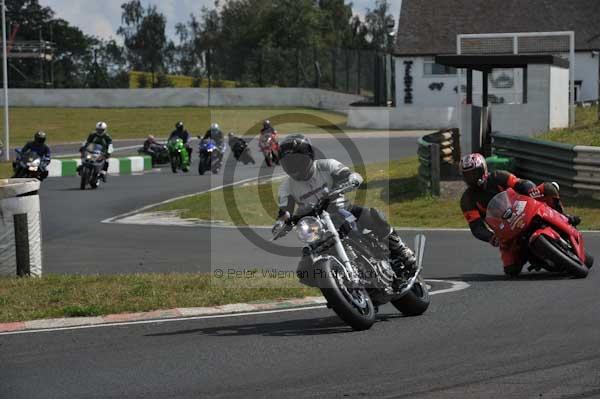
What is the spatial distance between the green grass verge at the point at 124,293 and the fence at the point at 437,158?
8.78 metres

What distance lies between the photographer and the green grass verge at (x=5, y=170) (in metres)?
32.0

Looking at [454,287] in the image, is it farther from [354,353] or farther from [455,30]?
[455,30]

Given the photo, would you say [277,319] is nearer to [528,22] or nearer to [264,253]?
[264,253]

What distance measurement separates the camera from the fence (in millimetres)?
20250

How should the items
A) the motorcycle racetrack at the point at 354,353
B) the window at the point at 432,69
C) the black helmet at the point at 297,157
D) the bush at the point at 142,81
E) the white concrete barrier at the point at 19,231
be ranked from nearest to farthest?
the motorcycle racetrack at the point at 354,353
the black helmet at the point at 297,157
the white concrete barrier at the point at 19,231
the window at the point at 432,69
the bush at the point at 142,81

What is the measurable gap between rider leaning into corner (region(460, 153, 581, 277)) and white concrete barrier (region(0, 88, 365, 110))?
45.8 metres

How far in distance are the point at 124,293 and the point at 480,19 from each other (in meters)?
50.2

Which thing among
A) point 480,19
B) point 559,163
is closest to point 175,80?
point 480,19

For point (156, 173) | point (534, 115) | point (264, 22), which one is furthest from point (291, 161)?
point (264, 22)

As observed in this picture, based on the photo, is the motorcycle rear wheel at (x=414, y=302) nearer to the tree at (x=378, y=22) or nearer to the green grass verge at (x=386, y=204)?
the green grass verge at (x=386, y=204)

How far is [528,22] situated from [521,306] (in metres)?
50.7

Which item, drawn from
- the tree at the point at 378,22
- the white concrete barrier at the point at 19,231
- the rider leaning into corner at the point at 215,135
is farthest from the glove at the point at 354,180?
the tree at the point at 378,22

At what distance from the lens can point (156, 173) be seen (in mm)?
33375

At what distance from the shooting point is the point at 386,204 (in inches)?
818
